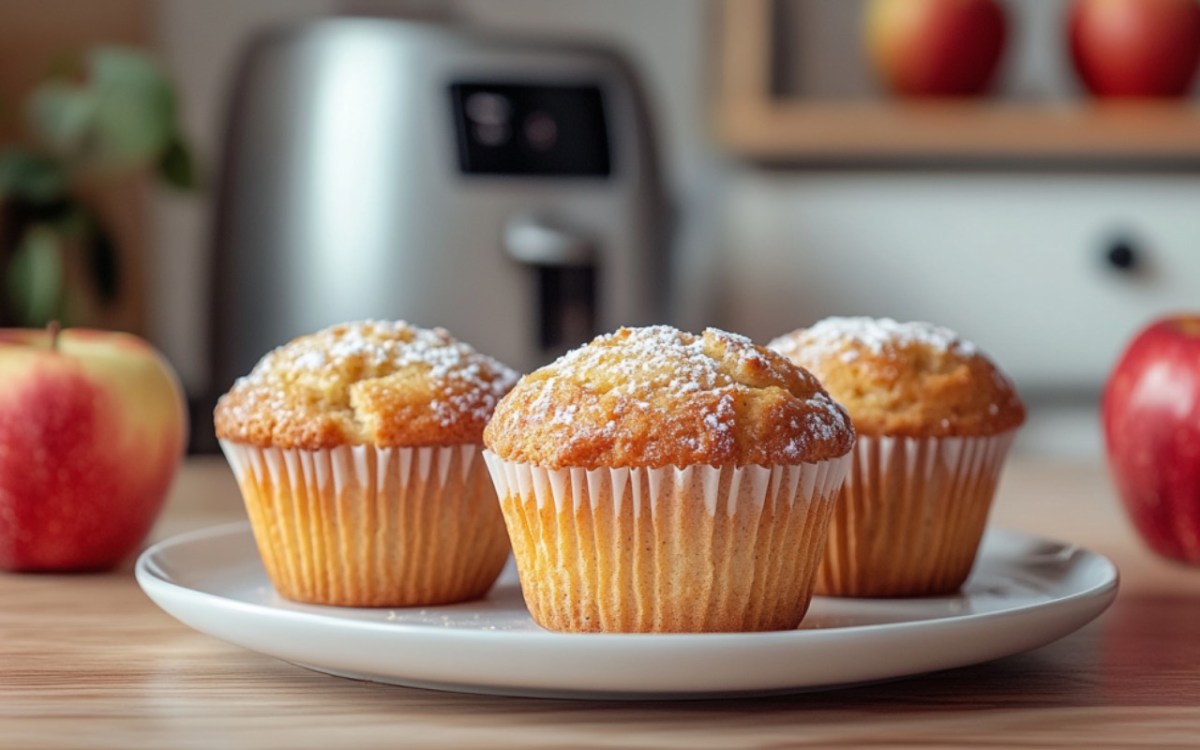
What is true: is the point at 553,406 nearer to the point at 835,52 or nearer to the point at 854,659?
the point at 854,659

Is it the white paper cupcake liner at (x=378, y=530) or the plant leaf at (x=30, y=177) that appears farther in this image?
the plant leaf at (x=30, y=177)

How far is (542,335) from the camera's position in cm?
202

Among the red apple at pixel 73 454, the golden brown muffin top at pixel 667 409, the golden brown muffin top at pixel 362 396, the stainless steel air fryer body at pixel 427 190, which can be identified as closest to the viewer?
the golden brown muffin top at pixel 667 409

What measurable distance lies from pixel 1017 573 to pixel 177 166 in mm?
1595

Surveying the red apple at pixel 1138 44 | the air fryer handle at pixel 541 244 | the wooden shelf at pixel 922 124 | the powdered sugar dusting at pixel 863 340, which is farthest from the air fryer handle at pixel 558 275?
the powdered sugar dusting at pixel 863 340

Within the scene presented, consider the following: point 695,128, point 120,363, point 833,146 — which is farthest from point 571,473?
point 695,128

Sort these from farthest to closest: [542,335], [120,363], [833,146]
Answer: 1. [833,146]
2. [542,335]
3. [120,363]

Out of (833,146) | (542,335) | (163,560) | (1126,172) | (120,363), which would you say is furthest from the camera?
(1126,172)

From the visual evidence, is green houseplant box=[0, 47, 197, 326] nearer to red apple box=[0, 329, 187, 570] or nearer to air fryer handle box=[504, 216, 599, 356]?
air fryer handle box=[504, 216, 599, 356]

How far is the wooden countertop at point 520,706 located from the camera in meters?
0.66

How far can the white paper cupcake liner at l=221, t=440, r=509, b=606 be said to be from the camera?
3.15 feet

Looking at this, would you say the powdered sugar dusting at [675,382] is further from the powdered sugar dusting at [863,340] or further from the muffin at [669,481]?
the powdered sugar dusting at [863,340]

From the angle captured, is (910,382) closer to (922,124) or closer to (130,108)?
(922,124)

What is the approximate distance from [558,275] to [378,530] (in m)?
1.11
